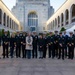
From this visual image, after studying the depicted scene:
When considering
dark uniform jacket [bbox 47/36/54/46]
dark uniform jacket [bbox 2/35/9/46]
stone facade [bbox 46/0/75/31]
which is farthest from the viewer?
stone facade [bbox 46/0/75/31]

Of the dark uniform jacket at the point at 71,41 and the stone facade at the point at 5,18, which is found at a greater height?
the stone facade at the point at 5,18

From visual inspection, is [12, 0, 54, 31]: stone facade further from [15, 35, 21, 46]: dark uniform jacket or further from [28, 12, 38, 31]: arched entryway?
[15, 35, 21, 46]: dark uniform jacket

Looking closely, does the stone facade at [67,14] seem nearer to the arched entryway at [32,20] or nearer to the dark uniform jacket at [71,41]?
the dark uniform jacket at [71,41]

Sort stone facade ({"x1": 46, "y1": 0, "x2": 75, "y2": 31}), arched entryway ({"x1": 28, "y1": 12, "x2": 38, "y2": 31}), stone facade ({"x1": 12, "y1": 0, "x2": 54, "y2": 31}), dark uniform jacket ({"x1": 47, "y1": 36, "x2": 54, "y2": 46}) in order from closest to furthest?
dark uniform jacket ({"x1": 47, "y1": 36, "x2": 54, "y2": 46}) < stone facade ({"x1": 46, "y1": 0, "x2": 75, "y2": 31}) < stone facade ({"x1": 12, "y1": 0, "x2": 54, "y2": 31}) < arched entryway ({"x1": 28, "y1": 12, "x2": 38, "y2": 31})

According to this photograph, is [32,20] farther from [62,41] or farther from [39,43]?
[62,41]

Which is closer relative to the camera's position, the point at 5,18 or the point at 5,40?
the point at 5,40

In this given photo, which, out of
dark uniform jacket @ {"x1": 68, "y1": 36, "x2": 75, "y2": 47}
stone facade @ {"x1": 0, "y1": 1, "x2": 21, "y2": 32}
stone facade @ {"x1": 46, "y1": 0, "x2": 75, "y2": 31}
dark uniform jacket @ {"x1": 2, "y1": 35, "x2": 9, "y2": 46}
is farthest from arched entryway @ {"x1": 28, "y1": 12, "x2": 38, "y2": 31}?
dark uniform jacket @ {"x1": 68, "y1": 36, "x2": 75, "y2": 47}

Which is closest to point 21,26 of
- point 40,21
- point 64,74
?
point 40,21

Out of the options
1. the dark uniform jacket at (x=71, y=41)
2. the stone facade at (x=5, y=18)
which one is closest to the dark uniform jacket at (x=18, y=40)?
the dark uniform jacket at (x=71, y=41)

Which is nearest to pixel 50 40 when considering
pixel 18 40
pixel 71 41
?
pixel 71 41

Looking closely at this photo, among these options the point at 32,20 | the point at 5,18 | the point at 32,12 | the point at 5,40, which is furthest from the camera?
the point at 32,12

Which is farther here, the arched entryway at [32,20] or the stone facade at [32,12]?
the arched entryway at [32,20]

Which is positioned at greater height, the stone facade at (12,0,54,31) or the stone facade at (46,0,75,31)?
the stone facade at (12,0,54,31)

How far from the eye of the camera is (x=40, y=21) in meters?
92.5
